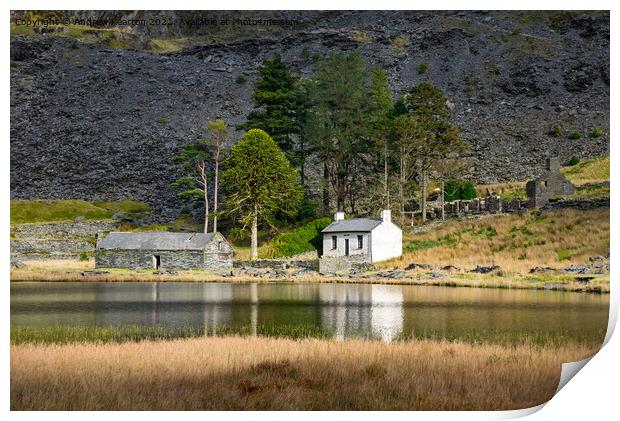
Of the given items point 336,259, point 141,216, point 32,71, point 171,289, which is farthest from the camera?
point 32,71

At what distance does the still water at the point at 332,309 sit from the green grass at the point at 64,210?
9258 mm

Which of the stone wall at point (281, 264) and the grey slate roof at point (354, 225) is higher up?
the grey slate roof at point (354, 225)

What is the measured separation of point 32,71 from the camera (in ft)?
178

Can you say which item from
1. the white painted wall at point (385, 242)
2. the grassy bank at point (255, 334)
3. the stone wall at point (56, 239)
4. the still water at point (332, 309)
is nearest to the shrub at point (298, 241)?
the white painted wall at point (385, 242)

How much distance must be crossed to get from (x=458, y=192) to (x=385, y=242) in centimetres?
849

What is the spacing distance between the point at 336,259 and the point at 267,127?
9.85 metres

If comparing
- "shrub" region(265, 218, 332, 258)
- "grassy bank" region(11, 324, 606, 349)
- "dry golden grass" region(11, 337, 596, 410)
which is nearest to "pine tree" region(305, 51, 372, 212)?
"shrub" region(265, 218, 332, 258)

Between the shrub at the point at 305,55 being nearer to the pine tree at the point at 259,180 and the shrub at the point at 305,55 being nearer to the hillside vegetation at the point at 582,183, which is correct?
the hillside vegetation at the point at 582,183

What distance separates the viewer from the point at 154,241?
30016 millimetres

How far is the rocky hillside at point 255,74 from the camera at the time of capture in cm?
4816

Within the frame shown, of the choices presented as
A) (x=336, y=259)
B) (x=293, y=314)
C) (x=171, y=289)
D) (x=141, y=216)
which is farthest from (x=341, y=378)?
(x=141, y=216)

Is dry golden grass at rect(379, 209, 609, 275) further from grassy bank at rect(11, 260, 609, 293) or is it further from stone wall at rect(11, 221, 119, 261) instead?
stone wall at rect(11, 221, 119, 261)

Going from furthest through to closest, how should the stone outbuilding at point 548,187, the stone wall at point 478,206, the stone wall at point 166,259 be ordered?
the stone wall at point 478,206 → the stone outbuilding at point 548,187 → the stone wall at point 166,259

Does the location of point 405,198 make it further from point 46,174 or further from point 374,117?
point 46,174
